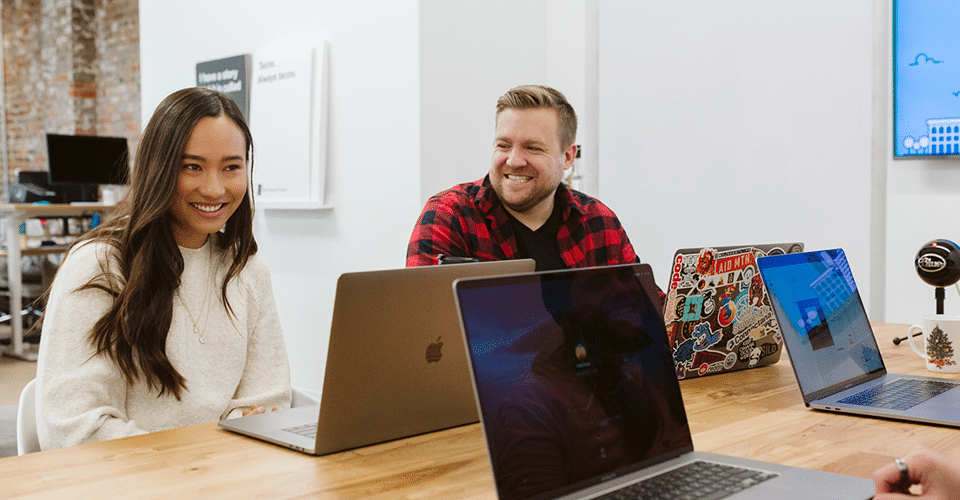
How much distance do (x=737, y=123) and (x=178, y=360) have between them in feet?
7.95

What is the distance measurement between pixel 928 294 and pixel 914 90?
0.70 m

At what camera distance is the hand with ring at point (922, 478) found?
90cm

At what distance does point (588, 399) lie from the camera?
3.02 feet

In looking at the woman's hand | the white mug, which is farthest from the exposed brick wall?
the white mug

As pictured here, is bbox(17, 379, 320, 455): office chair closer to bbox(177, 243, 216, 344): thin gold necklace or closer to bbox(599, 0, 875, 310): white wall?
bbox(177, 243, 216, 344): thin gold necklace

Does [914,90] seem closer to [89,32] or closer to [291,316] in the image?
[291,316]

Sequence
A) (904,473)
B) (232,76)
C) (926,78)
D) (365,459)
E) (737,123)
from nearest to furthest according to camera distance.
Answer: (904,473)
(365,459)
(926,78)
(737,123)
(232,76)

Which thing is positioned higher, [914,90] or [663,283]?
[914,90]

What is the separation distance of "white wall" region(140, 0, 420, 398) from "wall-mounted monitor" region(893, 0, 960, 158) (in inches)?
70.4

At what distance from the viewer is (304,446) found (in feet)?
3.64

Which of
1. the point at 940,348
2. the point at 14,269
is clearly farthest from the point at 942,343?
the point at 14,269

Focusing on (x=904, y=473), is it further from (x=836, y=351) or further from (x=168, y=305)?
(x=168, y=305)

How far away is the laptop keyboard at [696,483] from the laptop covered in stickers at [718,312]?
57cm

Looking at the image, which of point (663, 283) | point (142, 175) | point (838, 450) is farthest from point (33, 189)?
point (838, 450)
